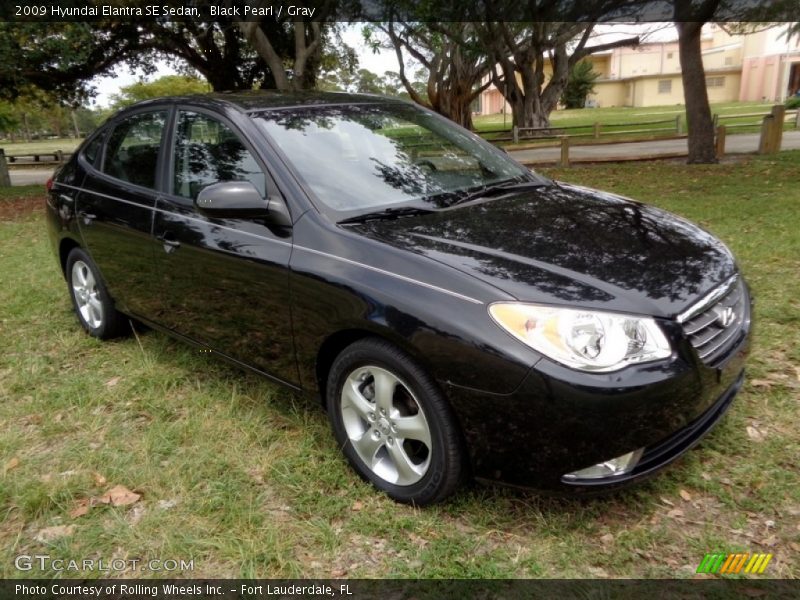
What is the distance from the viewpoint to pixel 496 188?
336 cm

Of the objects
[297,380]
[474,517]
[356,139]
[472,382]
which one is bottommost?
[474,517]

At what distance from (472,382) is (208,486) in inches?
54.6

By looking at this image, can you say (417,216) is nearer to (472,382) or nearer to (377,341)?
(377,341)

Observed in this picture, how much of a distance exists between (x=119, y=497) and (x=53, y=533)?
0.93 feet

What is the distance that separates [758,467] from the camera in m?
2.73

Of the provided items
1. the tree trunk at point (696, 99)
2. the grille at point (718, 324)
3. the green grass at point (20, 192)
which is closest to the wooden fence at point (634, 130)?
the tree trunk at point (696, 99)

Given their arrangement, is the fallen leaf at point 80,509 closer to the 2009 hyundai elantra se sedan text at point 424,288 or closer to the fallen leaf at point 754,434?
the 2009 hyundai elantra se sedan text at point 424,288

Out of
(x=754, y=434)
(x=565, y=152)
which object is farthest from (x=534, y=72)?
(x=754, y=434)

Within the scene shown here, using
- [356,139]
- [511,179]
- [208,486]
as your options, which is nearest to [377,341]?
[208,486]

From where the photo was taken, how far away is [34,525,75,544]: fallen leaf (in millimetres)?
2570

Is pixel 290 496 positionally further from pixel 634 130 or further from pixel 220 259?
pixel 634 130

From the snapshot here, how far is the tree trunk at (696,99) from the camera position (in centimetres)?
1207

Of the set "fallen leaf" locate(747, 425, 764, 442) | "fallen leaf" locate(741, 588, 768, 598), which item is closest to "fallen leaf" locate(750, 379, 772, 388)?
"fallen leaf" locate(747, 425, 764, 442)

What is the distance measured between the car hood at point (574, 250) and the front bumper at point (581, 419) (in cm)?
24
